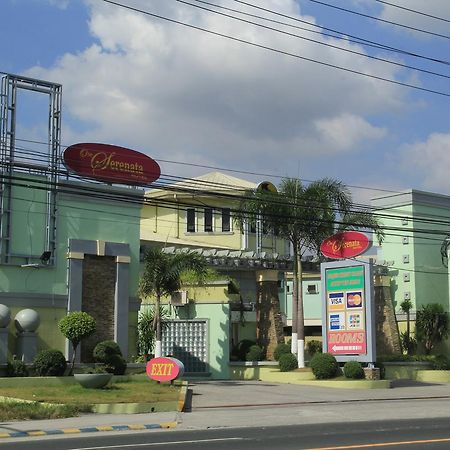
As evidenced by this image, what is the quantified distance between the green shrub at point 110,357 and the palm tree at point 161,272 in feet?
8.43

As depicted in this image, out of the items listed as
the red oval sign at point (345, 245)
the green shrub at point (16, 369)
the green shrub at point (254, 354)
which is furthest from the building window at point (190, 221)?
the green shrub at point (16, 369)

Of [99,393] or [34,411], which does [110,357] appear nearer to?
[99,393]

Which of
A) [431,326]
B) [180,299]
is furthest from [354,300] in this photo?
[431,326]

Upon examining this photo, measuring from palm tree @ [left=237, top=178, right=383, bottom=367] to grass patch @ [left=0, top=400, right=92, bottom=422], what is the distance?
16.6 m

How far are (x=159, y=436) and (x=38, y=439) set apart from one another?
8.56ft

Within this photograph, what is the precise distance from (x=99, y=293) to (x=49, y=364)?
213 inches

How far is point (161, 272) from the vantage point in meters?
35.1

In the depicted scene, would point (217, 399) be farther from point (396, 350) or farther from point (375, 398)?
point (396, 350)

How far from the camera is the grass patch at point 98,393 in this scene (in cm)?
2444

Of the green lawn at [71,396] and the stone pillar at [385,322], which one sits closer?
the green lawn at [71,396]

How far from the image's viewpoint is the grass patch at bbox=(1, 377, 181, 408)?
2444 centimetres

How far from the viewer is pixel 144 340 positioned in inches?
1489

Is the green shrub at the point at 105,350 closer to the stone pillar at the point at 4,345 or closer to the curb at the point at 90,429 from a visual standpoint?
the stone pillar at the point at 4,345

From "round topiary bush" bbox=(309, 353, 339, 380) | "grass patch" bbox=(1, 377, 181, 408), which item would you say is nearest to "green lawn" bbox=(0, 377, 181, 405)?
"grass patch" bbox=(1, 377, 181, 408)
